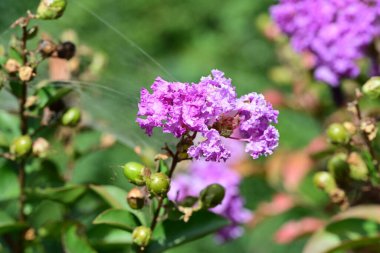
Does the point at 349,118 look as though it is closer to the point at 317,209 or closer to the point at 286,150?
the point at 317,209

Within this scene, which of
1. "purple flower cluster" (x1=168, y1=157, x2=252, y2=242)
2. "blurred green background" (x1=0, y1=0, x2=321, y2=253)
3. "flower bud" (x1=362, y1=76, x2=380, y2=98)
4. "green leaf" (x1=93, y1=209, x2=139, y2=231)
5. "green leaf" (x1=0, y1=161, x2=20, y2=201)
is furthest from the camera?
"blurred green background" (x1=0, y1=0, x2=321, y2=253)

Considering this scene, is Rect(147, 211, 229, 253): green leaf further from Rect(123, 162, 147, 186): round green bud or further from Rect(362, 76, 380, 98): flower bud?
Rect(362, 76, 380, 98): flower bud

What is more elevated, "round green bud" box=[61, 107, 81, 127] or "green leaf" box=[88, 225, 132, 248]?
"round green bud" box=[61, 107, 81, 127]

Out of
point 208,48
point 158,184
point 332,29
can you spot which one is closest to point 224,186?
point 332,29

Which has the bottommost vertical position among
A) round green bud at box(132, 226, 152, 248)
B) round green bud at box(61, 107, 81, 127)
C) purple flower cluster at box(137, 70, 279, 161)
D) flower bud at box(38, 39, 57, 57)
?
round green bud at box(132, 226, 152, 248)

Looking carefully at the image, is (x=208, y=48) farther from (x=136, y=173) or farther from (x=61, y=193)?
(x=136, y=173)

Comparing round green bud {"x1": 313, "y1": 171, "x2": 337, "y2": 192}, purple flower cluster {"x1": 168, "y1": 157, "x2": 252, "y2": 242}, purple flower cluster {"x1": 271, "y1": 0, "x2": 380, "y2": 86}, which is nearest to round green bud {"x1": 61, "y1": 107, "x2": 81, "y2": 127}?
round green bud {"x1": 313, "y1": 171, "x2": 337, "y2": 192}

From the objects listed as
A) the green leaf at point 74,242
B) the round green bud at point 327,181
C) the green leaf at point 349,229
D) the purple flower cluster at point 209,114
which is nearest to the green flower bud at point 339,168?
the round green bud at point 327,181
